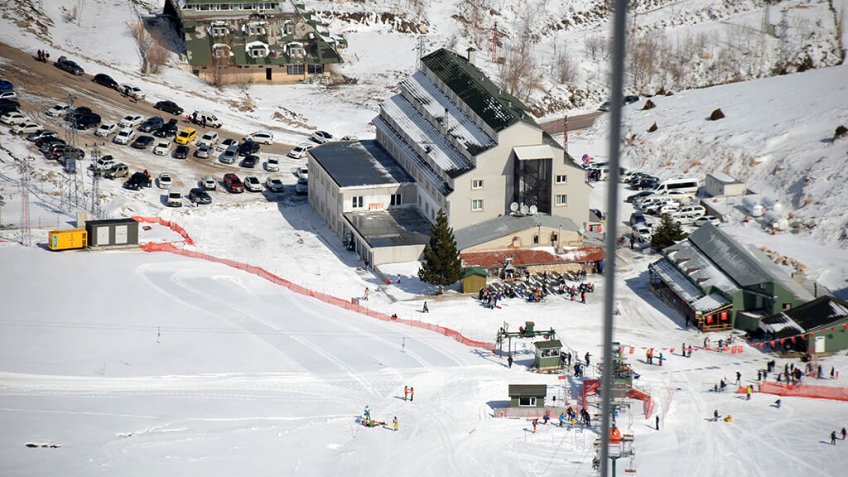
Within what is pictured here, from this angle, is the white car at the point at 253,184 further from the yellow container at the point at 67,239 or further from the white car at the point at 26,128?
the white car at the point at 26,128

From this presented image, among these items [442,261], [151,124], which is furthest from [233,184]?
[442,261]

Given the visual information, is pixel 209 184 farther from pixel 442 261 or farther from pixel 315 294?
pixel 442 261

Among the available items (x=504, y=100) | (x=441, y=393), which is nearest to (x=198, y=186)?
(x=504, y=100)

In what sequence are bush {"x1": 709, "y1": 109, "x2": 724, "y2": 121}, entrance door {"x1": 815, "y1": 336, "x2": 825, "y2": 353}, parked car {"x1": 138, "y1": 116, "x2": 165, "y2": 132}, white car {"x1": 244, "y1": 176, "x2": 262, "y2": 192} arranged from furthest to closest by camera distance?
bush {"x1": 709, "y1": 109, "x2": 724, "y2": 121}, parked car {"x1": 138, "y1": 116, "x2": 165, "y2": 132}, white car {"x1": 244, "y1": 176, "x2": 262, "y2": 192}, entrance door {"x1": 815, "y1": 336, "x2": 825, "y2": 353}

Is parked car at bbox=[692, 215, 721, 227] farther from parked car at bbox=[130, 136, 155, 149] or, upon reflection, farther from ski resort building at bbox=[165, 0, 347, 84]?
ski resort building at bbox=[165, 0, 347, 84]

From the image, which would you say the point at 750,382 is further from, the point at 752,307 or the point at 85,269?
the point at 85,269

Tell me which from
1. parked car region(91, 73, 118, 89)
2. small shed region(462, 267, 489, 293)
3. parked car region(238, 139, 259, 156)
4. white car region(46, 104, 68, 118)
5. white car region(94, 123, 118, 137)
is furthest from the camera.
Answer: parked car region(91, 73, 118, 89)

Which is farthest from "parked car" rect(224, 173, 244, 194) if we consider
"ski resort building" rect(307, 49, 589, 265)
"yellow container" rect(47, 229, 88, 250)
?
"yellow container" rect(47, 229, 88, 250)

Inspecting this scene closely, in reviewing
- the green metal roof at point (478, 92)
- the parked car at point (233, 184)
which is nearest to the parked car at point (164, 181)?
the parked car at point (233, 184)
